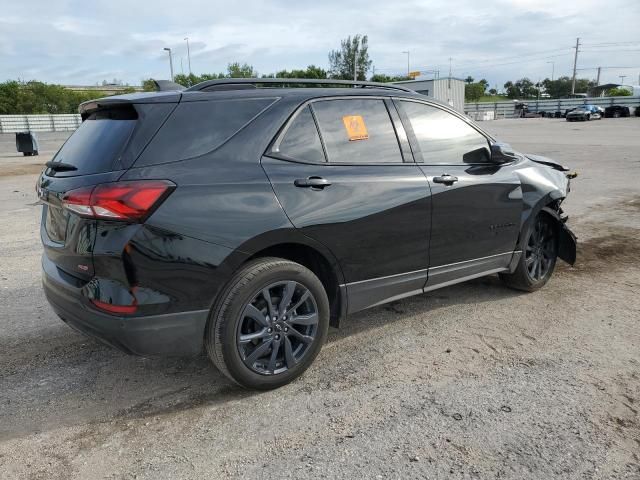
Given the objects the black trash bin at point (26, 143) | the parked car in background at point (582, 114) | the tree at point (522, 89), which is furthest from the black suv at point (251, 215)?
the tree at point (522, 89)

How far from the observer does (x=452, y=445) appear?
2.64 meters

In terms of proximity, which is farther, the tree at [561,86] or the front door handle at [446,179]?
the tree at [561,86]

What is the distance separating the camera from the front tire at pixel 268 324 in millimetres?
2902

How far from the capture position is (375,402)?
9.98 feet

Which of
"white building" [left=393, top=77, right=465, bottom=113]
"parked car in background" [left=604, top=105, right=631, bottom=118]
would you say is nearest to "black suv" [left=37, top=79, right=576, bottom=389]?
"parked car in background" [left=604, top=105, right=631, bottom=118]

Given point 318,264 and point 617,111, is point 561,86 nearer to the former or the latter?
point 617,111

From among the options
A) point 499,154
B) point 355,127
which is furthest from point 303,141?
point 499,154

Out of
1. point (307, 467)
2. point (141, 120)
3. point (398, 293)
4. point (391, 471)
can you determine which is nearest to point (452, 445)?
point (391, 471)

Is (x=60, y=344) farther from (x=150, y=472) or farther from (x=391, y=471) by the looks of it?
(x=391, y=471)

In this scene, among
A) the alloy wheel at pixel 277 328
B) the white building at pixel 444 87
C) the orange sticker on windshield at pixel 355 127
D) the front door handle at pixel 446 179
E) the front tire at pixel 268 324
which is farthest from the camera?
the white building at pixel 444 87

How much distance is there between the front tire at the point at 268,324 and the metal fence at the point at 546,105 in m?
57.2

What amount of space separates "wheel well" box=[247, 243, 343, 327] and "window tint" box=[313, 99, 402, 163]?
0.60m

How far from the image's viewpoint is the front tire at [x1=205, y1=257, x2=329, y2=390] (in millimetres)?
2902

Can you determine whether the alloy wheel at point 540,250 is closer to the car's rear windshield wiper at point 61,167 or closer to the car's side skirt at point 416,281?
the car's side skirt at point 416,281
